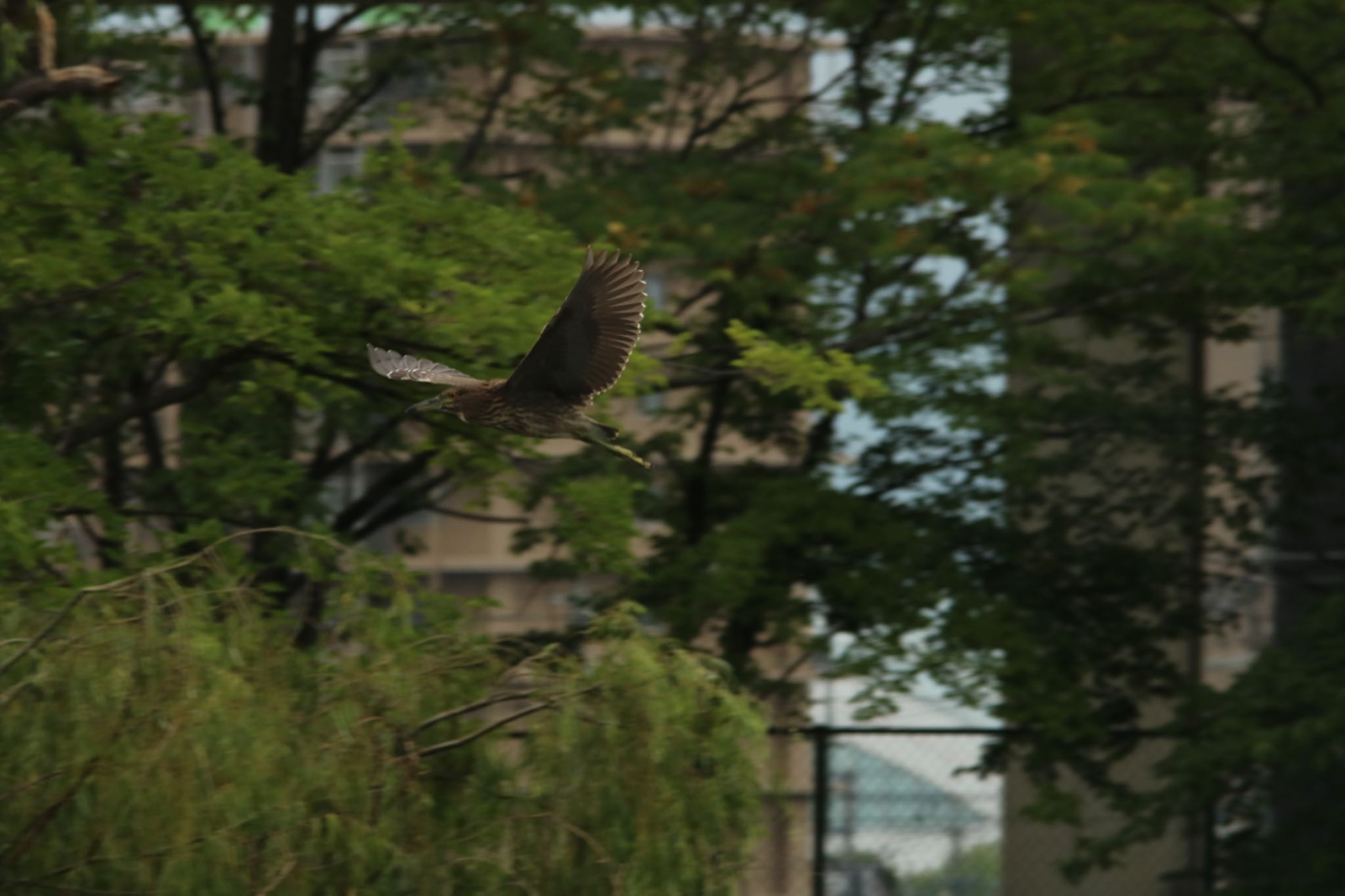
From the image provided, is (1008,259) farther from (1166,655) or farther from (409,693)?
(409,693)

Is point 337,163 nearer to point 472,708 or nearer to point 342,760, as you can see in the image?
point 472,708

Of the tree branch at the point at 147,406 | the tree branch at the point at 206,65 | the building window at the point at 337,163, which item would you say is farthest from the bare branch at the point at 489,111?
the tree branch at the point at 147,406

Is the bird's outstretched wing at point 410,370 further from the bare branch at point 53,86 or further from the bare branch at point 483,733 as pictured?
the bare branch at point 53,86

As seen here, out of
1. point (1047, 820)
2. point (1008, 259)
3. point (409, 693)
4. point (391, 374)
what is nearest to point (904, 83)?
point (1008, 259)

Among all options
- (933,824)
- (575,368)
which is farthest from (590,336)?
(933,824)

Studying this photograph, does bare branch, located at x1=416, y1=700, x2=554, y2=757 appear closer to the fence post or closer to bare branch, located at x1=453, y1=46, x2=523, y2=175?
the fence post

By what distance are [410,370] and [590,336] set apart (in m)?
1.13

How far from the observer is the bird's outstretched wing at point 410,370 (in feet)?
20.4

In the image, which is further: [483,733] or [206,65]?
[206,65]

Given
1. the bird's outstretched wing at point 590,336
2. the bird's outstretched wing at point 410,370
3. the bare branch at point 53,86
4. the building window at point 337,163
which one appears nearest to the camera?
the bird's outstretched wing at point 590,336

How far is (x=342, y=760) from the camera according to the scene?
201 inches

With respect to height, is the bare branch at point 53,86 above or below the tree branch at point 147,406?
above

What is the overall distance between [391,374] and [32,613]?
1421 mm

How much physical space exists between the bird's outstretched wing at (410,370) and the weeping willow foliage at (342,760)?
2.87 ft
